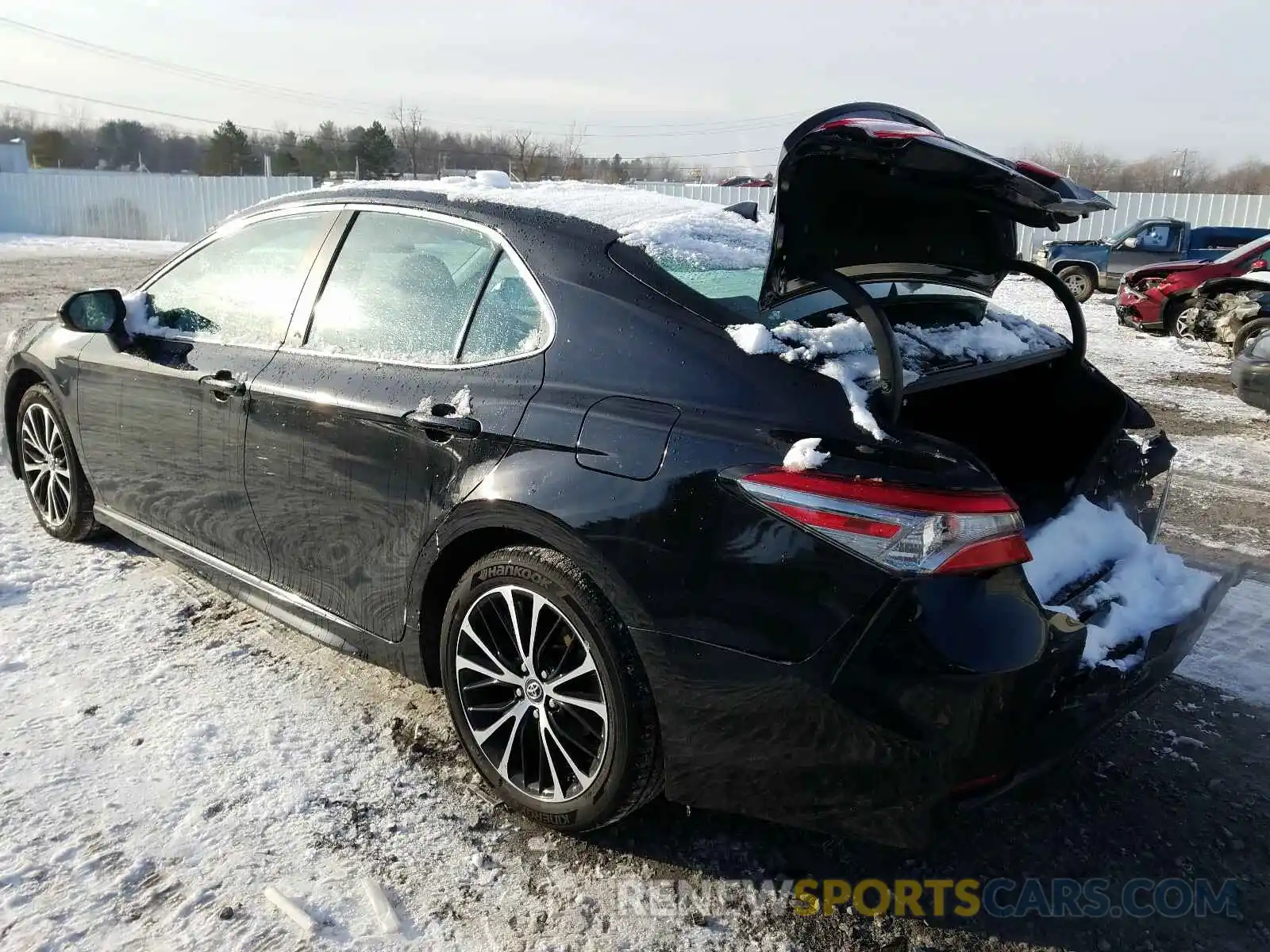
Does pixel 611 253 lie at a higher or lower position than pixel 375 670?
higher

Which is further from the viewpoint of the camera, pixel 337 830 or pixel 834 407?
pixel 337 830

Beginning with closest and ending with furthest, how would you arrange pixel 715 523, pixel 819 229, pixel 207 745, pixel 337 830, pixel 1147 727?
pixel 715 523 < pixel 819 229 < pixel 337 830 < pixel 207 745 < pixel 1147 727

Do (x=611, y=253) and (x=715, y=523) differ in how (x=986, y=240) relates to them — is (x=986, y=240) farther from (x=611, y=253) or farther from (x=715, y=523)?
(x=715, y=523)

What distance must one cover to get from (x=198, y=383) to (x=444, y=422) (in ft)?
4.51

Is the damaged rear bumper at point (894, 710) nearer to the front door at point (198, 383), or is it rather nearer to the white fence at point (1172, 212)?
the front door at point (198, 383)

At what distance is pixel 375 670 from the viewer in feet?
11.4

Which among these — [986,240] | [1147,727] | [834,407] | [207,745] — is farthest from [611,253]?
[1147,727]

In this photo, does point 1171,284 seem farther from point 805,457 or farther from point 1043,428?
point 805,457

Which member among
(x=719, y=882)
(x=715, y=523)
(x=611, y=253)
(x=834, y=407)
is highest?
(x=611, y=253)

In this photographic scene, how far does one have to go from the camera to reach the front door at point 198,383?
3.34m

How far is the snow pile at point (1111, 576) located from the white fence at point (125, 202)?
111ft

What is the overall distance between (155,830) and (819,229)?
95.8 inches

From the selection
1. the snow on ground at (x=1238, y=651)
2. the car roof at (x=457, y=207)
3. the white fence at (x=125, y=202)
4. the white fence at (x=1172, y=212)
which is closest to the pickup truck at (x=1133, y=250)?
the white fence at (x=1172, y=212)

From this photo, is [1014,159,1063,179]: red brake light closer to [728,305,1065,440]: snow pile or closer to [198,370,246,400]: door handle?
[728,305,1065,440]: snow pile
